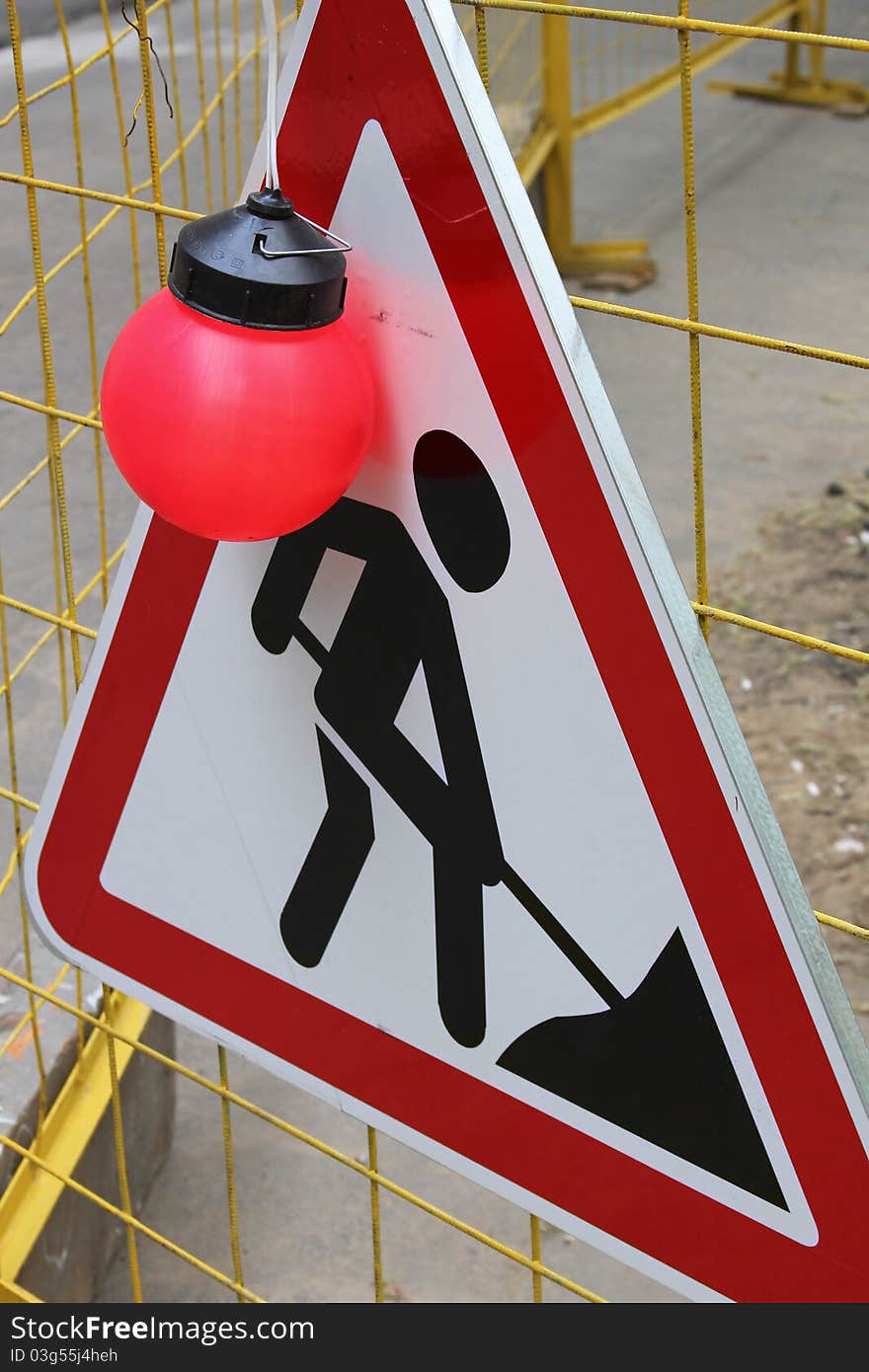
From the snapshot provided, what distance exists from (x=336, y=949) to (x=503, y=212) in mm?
582

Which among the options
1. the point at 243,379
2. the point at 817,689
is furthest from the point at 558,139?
the point at 243,379

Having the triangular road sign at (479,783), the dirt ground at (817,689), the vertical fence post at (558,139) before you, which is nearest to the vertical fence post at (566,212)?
the vertical fence post at (558,139)

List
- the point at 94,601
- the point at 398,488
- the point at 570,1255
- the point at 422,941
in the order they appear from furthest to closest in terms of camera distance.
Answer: the point at 94,601
the point at 570,1255
the point at 422,941
the point at 398,488

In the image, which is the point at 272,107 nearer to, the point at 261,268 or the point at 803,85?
the point at 261,268

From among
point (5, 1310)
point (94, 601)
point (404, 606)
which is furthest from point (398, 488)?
point (94, 601)

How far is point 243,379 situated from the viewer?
929mm

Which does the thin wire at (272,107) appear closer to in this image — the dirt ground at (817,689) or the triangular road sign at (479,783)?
the triangular road sign at (479,783)

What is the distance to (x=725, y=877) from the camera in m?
1.01

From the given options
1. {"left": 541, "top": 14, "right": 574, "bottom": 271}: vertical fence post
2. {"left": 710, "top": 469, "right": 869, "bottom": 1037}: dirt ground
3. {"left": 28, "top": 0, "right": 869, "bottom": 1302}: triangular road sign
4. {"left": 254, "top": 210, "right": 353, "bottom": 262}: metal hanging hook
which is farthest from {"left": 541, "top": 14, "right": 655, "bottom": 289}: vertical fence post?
{"left": 254, "top": 210, "right": 353, "bottom": 262}: metal hanging hook

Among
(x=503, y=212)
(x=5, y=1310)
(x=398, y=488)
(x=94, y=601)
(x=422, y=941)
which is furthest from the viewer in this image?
(x=94, y=601)

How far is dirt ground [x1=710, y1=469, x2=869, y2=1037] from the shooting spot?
3127 mm

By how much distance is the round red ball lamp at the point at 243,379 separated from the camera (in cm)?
93

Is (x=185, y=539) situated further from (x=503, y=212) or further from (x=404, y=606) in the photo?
(x=503, y=212)

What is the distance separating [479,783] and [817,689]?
273 cm
